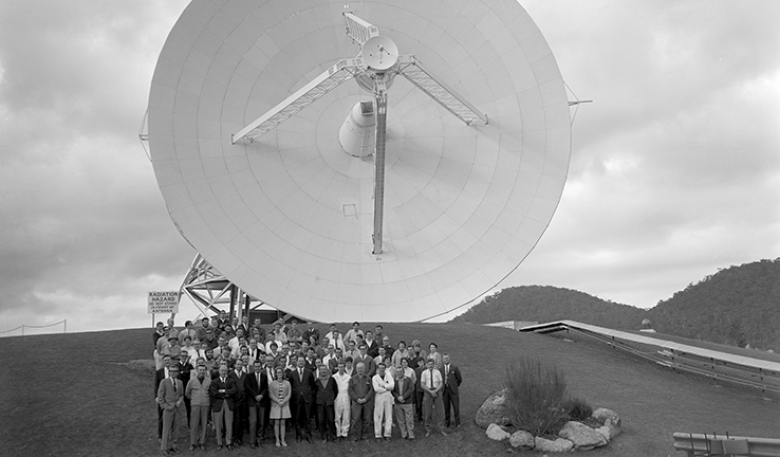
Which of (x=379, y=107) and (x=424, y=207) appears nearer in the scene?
(x=379, y=107)

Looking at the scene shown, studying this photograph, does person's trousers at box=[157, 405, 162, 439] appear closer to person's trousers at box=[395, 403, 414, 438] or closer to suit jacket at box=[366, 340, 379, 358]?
person's trousers at box=[395, 403, 414, 438]

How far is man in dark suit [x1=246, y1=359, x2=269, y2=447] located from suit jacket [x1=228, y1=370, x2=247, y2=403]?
84 mm

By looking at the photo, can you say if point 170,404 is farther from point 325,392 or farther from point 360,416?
point 360,416

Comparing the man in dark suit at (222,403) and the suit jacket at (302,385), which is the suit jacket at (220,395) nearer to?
the man in dark suit at (222,403)

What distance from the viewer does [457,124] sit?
948 inches

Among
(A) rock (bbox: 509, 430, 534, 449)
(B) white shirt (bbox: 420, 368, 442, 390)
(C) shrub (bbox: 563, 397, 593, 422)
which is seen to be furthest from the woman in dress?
(C) shrub (bbox: 563, 397, 593, 422)

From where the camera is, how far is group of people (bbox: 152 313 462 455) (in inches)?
538

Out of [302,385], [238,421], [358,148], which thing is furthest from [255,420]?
[358,148]

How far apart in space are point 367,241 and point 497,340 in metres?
6.81

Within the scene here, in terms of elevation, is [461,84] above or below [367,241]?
above

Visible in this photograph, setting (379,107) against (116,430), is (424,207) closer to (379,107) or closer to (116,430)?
(379,107)

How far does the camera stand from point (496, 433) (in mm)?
14812

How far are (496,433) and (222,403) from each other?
605 centimetres

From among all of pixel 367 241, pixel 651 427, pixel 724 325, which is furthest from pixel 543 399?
pixel 724 325
